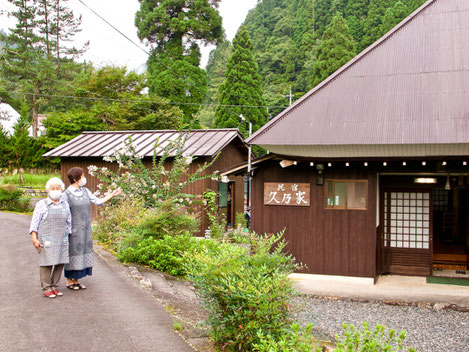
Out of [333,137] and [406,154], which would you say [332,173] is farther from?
[406,154]

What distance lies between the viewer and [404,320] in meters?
7.63

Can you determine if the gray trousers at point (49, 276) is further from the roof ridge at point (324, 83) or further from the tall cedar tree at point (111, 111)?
the tall cedar tree at point (111, 111)

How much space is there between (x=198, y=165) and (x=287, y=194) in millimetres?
4783

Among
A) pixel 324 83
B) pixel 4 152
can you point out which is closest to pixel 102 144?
pixel 4 152

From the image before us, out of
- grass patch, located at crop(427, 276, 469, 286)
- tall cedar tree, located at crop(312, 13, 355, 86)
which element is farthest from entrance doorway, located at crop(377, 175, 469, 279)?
tall cedar tree, located at crop(312, 13, 355, 86)

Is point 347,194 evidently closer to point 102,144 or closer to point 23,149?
point 102,144

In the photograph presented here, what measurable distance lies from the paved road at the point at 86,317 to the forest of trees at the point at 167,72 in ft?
63.2

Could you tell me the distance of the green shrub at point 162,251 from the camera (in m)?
8.10

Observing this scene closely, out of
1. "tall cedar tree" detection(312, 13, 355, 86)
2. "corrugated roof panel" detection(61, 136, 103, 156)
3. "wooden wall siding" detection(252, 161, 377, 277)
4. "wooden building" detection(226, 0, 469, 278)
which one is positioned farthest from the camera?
"tall cedar tree" detection(312, 13, 355, 86)

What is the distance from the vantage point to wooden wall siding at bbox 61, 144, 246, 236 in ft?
48.5

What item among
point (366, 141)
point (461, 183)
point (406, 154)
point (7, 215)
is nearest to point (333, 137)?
point (366, 141)

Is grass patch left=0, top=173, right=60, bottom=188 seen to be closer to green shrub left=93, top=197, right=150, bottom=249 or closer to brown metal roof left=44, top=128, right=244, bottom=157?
brown metal roof left=44, top=128, right=244, bottom=157

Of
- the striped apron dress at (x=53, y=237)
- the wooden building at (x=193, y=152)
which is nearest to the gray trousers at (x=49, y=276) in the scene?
the striped apron dress at (x=53, y=237)

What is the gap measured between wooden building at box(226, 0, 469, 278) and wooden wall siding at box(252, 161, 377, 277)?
0.9 inches
